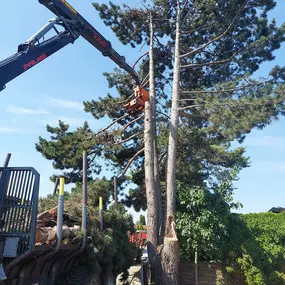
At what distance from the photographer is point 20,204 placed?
4.25 meters

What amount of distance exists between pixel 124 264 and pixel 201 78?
8861 millimetres

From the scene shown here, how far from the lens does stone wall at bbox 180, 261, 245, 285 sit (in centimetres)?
922

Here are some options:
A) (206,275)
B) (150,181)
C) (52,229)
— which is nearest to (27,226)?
(52,229)

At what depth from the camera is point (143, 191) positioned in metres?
13.0

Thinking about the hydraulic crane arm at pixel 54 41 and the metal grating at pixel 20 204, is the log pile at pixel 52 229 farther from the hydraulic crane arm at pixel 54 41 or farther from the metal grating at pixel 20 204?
the hydraulic crane arm at pixel 54 41

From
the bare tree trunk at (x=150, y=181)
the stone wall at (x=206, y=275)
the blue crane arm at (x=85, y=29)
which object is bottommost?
the stone wall at (x=206, y=275)

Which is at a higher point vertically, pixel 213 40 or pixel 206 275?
pixel 213 40

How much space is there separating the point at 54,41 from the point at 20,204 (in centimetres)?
475

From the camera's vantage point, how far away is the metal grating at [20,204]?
4.03 meters

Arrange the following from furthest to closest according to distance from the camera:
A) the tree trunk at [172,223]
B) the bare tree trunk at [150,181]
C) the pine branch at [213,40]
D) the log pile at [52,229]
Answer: the pine branch at [213,40] < the bare tree trunk at [150,181] < the tree trunk at [172,223] < the log pile at [52,229]

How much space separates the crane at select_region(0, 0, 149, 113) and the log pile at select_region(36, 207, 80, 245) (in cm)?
264

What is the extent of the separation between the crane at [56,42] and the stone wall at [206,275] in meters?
5.75

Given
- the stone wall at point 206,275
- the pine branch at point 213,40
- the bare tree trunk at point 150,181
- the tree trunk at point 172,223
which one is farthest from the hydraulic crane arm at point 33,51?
the stone wall at point 206,275

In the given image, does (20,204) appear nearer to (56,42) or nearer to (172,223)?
(56,42)
